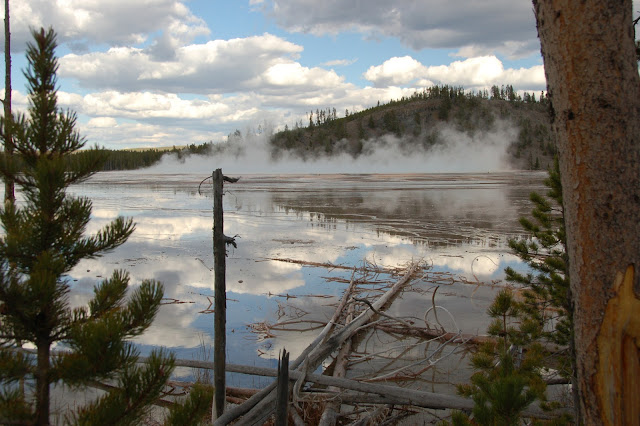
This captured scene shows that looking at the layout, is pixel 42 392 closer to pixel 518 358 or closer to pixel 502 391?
pixel 502 391

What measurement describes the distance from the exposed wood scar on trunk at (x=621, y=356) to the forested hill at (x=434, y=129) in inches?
3619

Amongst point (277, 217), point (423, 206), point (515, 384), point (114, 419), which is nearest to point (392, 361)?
point (515, 384)

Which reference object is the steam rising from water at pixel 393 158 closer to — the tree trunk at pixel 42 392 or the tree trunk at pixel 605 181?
the tree trunk at pixel 605 181

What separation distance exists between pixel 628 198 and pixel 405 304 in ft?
22.5

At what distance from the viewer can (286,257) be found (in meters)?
12.4

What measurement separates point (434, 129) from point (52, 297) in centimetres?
10963

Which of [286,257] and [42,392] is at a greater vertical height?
[42,392]

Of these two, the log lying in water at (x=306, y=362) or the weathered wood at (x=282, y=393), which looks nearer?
the weathered wood at (x=282, y=393)

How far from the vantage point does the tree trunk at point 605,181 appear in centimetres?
236

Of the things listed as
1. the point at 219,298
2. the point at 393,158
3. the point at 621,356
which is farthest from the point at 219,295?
the point at 393,158

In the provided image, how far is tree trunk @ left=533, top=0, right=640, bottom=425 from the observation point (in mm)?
2357

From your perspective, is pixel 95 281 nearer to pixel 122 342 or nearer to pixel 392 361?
pixel 392 361

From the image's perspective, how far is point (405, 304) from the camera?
900 centimetres

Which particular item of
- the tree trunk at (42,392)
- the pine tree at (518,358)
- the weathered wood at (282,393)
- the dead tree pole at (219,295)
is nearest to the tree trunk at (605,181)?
the pine tree at (518,358)
